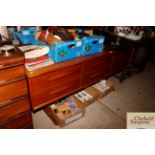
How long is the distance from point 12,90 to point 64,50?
660 millimetres

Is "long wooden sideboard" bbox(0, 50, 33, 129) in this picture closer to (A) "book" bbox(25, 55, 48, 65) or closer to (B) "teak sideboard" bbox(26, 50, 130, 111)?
(B) "teak sideboard" bbox(26, 50, 130, 111)

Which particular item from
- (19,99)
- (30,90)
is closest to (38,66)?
(30,90)

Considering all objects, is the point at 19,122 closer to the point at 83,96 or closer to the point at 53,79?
the point at 53,79

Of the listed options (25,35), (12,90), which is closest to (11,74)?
(12,90)

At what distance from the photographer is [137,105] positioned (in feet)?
7.07

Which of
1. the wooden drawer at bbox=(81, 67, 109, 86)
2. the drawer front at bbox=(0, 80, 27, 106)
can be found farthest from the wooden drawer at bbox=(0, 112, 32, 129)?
the wooden drawer at bbox=(81, 67, 109, 86)

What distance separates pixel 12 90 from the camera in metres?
1.10

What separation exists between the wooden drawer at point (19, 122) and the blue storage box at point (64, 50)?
0.64 meters

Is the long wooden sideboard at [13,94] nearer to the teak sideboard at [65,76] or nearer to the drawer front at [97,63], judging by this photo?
the teak sideboard at [65,76]

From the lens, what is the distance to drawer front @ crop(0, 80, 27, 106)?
1059mm

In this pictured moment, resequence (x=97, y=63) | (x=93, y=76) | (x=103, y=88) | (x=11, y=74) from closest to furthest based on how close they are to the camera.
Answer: (x=11, y=74)
(x=97, y=63)
(x=93, y=76)
(x=103, y=88)

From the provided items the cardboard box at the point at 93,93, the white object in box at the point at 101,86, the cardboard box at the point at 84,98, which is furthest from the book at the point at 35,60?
the white object in box at the point at 101,86

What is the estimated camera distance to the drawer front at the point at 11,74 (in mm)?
990
